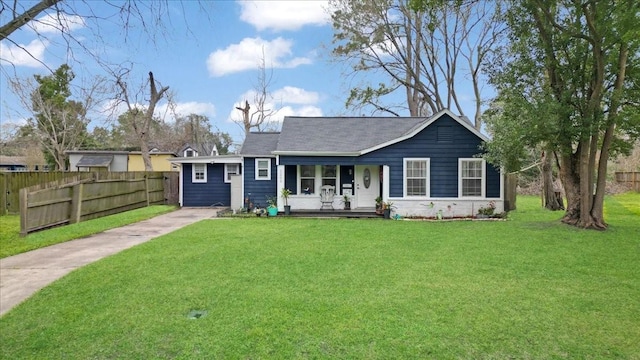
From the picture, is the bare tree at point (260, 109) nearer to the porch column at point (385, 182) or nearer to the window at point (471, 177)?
the porch column at point (385, 182)

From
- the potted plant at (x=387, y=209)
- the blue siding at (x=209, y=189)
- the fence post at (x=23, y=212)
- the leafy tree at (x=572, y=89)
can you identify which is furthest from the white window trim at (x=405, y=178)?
the fence post at (x=23, y=212)

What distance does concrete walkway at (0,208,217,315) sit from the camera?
18.7 ft

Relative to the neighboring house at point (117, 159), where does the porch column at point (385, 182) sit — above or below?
Result: below

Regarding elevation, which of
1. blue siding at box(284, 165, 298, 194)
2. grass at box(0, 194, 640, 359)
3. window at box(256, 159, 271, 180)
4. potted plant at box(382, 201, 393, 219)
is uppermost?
window at box(256, 159, 271, 180)

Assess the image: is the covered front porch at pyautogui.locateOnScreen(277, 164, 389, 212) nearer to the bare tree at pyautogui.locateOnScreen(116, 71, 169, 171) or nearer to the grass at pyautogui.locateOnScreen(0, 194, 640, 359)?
the grass at pyautogui.locateOnScreen(0, 194, 640, 359)

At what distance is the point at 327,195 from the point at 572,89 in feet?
29.2

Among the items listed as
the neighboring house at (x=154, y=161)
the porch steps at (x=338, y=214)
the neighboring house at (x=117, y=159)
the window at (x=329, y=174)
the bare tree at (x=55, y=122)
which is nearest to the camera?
the porch steps at (x=338, y=214)

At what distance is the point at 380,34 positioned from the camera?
25.4m

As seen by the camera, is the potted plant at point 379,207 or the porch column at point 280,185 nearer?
the potted plant at point 379,207

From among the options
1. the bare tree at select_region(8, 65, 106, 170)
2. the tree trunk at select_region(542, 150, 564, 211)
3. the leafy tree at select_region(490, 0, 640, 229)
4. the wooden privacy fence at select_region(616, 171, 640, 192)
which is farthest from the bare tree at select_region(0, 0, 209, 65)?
the wooden privacy fence at select_region(616, 171, 640, 192)

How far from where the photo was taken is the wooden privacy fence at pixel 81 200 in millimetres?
10672

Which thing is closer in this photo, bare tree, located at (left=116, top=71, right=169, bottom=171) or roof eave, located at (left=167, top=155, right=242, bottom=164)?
roof eave, located at (left=167, top=155, right=242, bottom=164)

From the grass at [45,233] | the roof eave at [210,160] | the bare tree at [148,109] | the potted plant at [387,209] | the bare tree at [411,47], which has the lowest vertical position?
the grass at [45,233]

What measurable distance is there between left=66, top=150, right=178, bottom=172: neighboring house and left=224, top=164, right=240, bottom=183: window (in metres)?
13.4
